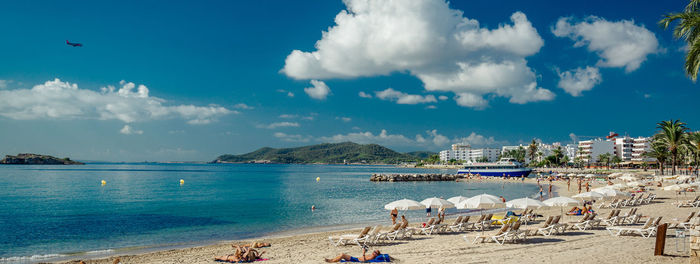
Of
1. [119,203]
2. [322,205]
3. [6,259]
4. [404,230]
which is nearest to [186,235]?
[6,259]

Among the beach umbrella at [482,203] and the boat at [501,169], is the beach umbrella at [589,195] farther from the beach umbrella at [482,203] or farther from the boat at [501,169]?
the boat at [501,169]

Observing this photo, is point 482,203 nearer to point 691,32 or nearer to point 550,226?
point 550,226

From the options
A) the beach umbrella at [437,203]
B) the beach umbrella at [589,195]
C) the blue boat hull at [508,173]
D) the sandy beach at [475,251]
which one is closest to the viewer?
the sandy beach at [475,251]

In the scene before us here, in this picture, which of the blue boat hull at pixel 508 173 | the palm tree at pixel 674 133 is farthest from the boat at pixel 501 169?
the palm tree at pixel 674 133

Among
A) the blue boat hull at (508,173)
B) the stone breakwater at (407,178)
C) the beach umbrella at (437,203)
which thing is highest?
the beach umbrella at (437,203)

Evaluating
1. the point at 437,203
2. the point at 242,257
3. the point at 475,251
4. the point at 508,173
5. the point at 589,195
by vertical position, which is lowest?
the point at 508,173

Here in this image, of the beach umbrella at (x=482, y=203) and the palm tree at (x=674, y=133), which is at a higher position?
the palm tree at (x=674, y=133)

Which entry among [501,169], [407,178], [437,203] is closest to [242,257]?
[437,203]

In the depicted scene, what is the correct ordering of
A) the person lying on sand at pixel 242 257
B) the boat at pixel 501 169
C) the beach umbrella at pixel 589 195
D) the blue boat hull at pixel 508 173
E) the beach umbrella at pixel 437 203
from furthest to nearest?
the boat at pixel 501 169
the blue boat hull at pixel 508 173
the beach umbrella at pixel 589 195
the beach umbrella at pixel 437 203
the person lying on sand at pixel 242 257

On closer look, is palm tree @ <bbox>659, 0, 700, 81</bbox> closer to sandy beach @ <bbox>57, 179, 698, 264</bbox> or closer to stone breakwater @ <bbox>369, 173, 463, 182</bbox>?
sandy beach @ <bbox>57, 179, 698, 264</bbox>

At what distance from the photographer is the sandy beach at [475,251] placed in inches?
467

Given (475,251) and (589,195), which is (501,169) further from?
(475,251)

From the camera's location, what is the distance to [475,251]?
43.4 feet

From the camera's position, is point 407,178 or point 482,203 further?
point 407,178
